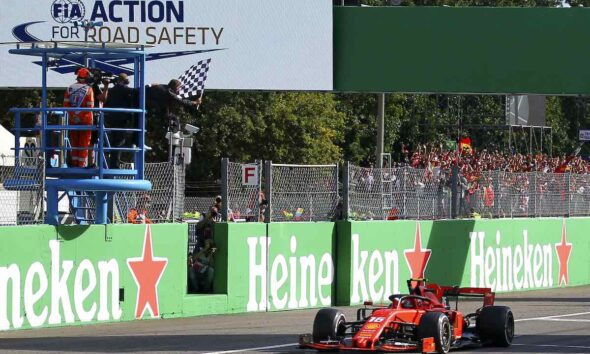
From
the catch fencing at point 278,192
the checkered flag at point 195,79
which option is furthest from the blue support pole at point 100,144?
the checkered flag at point 195,79

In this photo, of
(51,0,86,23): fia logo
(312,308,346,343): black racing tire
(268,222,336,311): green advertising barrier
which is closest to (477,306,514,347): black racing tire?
(312,308,346,343): black racing tire

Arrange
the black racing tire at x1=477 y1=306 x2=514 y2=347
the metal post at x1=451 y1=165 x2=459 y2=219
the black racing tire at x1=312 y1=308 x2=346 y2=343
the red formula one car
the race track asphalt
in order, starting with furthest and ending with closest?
the metal post at x1=451 y1=165 x2=459 y2=219 < the black racing tire at x1=477 y1=306 x2=514 y2=347 < the race track asphalt < the black racing tire at x1=312 y1=308 x2=346 y2=343 < the red formula one car

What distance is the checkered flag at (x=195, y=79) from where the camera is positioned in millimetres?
30453

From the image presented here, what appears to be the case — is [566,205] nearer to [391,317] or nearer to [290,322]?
[290,322]

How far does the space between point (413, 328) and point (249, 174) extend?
287 inches

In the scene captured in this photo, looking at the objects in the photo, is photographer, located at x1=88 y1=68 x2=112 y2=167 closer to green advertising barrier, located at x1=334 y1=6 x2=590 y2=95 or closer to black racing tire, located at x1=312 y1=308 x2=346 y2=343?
black racing tire, located at x1=312 y1=308 x2=346 y2=343

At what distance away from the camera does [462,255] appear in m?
27.2

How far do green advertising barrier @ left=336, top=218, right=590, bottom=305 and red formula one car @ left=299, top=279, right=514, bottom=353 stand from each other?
7.43 m

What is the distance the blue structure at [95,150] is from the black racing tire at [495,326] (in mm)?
→ 5615

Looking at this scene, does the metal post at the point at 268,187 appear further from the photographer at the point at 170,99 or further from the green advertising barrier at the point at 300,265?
the photographer at the point at 170,99

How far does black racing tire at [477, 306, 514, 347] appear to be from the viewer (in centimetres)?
1595

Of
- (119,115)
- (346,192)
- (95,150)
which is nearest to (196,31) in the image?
(346,192)

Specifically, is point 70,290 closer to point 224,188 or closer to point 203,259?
point 203,259

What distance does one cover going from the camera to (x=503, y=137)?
67.6 metres
